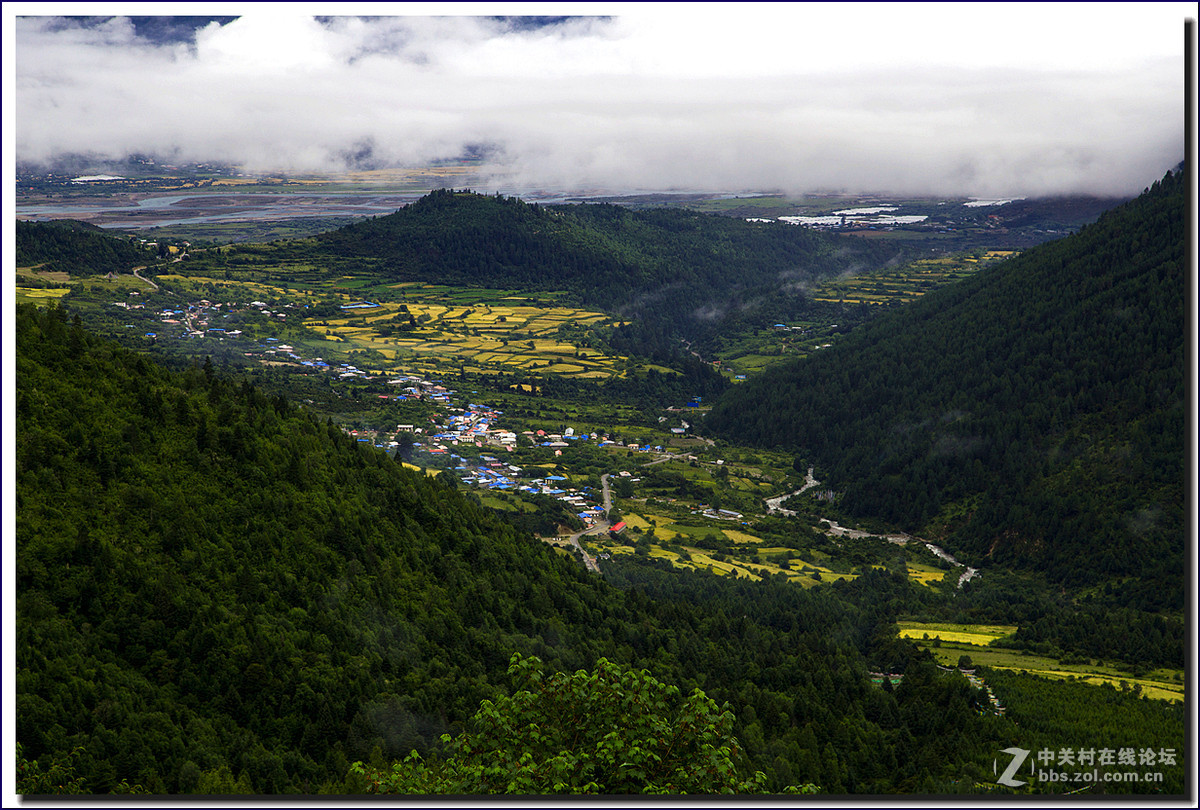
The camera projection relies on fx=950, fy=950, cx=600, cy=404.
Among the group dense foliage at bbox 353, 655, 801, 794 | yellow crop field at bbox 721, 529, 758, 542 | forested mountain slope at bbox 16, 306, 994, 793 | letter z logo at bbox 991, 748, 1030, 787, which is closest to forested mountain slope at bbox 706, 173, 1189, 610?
yellow crop field at bbox 721, 529, 758, 542

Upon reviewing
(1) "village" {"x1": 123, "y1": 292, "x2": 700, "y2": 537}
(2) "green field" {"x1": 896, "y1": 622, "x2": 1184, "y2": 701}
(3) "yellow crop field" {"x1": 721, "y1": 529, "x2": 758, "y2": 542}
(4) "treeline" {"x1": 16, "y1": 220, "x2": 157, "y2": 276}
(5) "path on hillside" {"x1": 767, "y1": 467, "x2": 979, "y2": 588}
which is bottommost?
(5) "path on hillside" {"x1": 767, "y1": 467, "x2": 979, "y2": 588}

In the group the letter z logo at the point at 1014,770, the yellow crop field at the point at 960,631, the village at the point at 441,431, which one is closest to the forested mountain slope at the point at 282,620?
the letter z logo at the point at 1014,770

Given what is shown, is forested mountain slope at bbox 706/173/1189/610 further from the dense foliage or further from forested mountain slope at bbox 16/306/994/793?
the dense foliage

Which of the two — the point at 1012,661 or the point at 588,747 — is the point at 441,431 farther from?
the point at 588,747

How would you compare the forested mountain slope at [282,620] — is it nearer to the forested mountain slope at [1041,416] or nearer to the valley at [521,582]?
the valley at [521,582]

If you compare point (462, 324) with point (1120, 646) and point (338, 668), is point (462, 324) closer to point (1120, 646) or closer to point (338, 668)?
point (1120, 646)

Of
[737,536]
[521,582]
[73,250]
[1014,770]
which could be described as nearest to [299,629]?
[521,582]
